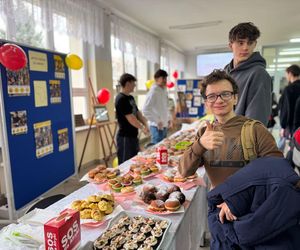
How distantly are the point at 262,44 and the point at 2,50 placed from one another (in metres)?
7.89

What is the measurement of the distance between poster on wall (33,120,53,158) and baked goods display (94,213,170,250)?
5.30 ft

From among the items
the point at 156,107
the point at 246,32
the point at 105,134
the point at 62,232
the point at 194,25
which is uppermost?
the point at 194,25

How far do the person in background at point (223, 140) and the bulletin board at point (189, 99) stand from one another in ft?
17.3

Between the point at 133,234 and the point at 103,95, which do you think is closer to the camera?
the point at 133,234

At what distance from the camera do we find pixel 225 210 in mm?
805

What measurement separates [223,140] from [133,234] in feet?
1.63

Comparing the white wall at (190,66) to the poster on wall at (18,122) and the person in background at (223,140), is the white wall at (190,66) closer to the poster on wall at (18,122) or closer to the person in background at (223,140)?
the poster on wall at (18,122)

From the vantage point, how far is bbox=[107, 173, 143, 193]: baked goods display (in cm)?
132

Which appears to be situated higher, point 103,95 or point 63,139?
point 103,95

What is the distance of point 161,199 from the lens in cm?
117

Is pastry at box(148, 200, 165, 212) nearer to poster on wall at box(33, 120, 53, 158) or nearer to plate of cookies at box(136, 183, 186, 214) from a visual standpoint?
plate of cookies at box(136, 183, 186, 214)

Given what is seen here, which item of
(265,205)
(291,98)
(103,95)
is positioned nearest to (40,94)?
(103,95)

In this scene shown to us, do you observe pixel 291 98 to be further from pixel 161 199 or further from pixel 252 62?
pixel 161 199

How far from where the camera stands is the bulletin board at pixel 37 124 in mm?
1998
